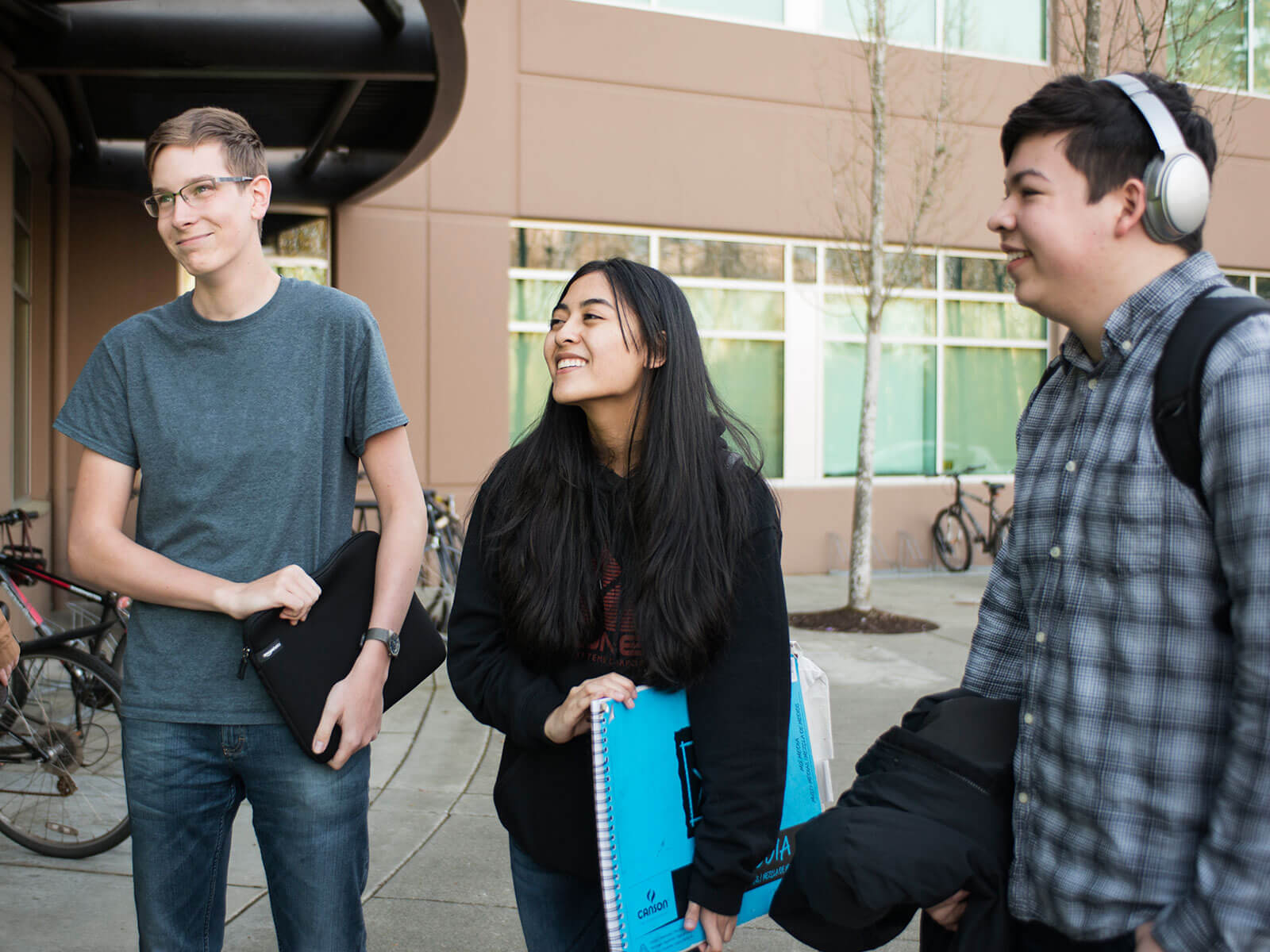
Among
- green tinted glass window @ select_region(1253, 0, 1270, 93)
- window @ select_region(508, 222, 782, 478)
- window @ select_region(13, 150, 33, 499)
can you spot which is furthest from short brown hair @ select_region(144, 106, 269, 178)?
green tinted glass window @ select_region(1253, 0, 1270, 93)

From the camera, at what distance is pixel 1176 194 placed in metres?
1.46

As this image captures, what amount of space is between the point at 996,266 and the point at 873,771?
41.5ft

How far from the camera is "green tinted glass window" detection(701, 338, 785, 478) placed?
1228 cm

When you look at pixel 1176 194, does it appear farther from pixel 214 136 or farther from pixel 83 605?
pixel 83 605

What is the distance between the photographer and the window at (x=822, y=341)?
451 inches

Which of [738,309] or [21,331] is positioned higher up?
[738,309]

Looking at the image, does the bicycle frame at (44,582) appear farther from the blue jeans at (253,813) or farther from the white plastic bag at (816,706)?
the white plastic bag at (816,706)

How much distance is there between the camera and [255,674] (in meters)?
2.07

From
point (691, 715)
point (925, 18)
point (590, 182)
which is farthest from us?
point (925, 18)

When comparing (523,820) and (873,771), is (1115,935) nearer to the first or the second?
(873,771)

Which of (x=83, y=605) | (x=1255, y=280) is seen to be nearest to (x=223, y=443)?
(x=83, y=605)

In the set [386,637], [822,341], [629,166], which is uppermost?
[629,166]

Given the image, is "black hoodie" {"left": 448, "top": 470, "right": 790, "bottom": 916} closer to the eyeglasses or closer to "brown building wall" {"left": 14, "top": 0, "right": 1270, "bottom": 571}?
the eyeglasses

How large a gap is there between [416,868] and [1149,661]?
10.9ft
